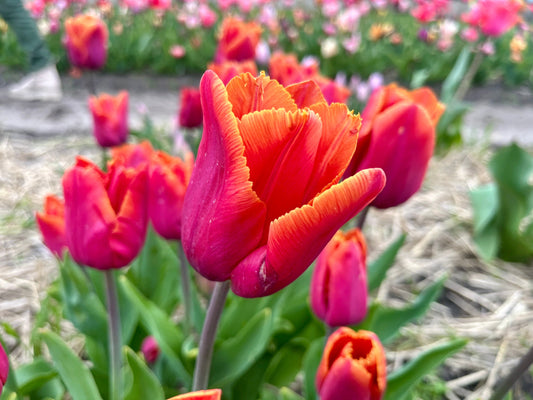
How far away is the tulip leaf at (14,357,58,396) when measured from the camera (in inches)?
31.4

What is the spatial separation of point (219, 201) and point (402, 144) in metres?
0.36

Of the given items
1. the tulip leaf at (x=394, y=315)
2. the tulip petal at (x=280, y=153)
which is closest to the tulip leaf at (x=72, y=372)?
the tulip petal at (x=280, y=153)

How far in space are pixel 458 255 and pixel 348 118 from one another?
1.35 meters

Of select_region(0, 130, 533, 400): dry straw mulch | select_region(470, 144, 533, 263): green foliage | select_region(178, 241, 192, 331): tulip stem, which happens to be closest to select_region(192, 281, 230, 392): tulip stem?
select_region(178, 241, 192, 331): tulip stem

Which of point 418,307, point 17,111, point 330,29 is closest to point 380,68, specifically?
point 330,29

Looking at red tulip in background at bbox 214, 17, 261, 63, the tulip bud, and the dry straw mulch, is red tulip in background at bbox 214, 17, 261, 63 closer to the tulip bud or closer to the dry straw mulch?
the dry straw mulch

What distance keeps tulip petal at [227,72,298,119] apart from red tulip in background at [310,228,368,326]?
0.33 metres

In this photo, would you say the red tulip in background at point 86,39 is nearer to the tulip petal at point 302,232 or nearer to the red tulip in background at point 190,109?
the red tulip in background at point 190,109

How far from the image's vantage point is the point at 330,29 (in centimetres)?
457

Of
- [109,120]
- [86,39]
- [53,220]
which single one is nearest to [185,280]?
[53,220]

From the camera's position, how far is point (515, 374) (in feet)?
2.41

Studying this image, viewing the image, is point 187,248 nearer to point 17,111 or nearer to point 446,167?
point 446,167

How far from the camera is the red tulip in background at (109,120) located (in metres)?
1.44

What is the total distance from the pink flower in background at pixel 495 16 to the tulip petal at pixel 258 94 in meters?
2.43
